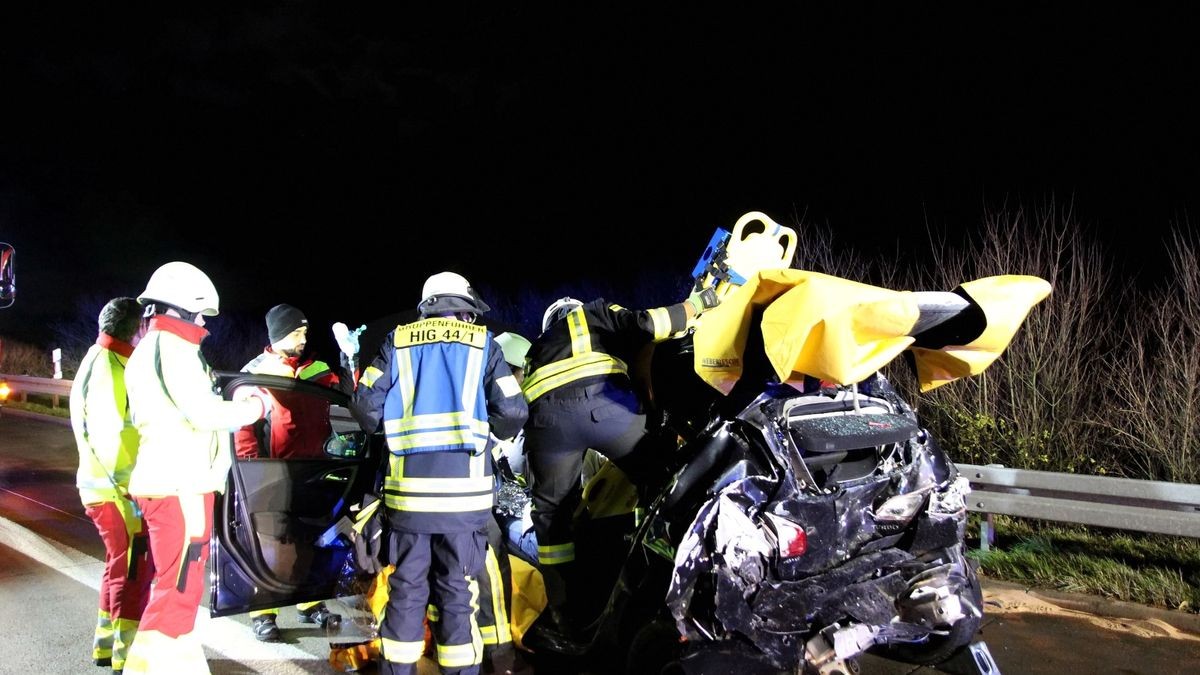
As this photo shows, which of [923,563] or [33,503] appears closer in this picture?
[923,563]

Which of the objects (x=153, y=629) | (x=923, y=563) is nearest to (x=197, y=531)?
(x=153, y=629)

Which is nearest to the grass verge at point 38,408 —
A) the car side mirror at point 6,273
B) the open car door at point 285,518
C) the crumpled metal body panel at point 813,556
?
the car side mirror at point 6,273

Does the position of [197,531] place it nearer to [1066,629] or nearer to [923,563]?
[923,563]

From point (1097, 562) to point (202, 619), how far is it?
515cm

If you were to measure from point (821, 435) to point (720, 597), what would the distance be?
0.69 metres

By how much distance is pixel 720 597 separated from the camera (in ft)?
9.36

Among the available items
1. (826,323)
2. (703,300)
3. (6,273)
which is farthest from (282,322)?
(6,273)

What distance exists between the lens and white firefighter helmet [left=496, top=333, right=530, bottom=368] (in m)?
4.60

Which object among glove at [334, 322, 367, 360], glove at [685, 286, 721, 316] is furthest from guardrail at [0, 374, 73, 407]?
glove at [685, 286, 721, 316]

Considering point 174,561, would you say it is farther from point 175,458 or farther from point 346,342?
point 346,342

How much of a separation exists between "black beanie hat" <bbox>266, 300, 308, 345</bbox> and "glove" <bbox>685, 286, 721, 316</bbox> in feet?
8.17

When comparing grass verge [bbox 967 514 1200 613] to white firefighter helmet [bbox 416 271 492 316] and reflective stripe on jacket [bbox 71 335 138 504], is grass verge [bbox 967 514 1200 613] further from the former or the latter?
reflective stripe on jacket [bbox 71 335 138 504]

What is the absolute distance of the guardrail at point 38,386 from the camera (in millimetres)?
13406

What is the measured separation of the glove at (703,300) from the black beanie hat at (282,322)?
2492 mm
